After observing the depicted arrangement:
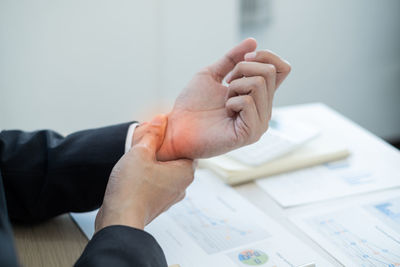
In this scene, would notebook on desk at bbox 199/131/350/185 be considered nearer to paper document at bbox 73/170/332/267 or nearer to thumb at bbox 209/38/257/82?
paper document at bbox 73/170/332/267

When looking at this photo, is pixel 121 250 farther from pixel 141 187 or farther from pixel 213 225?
pixel 213 225

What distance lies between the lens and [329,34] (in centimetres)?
288

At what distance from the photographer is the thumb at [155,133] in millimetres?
Answer: 989

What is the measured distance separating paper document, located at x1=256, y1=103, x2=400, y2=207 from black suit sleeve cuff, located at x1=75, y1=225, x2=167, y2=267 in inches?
16.4

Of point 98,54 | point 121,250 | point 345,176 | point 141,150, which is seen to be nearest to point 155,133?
point 141,150

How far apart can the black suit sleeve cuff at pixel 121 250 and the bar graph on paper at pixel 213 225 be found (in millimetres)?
193

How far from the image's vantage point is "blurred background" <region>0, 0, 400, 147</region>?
2.26 meters

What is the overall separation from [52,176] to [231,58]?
0.46 metres

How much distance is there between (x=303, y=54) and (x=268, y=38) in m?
0.27

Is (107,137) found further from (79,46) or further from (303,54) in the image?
(303,54)

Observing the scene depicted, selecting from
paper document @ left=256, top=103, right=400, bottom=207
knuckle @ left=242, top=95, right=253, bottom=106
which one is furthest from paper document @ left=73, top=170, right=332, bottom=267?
knuckle @ left=242, top=95, right=253, bottom=106

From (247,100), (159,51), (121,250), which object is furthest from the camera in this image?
(159,51)

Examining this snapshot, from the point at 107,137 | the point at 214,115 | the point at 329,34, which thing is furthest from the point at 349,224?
the point at 329,34

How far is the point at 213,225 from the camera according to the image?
100 centimetres
